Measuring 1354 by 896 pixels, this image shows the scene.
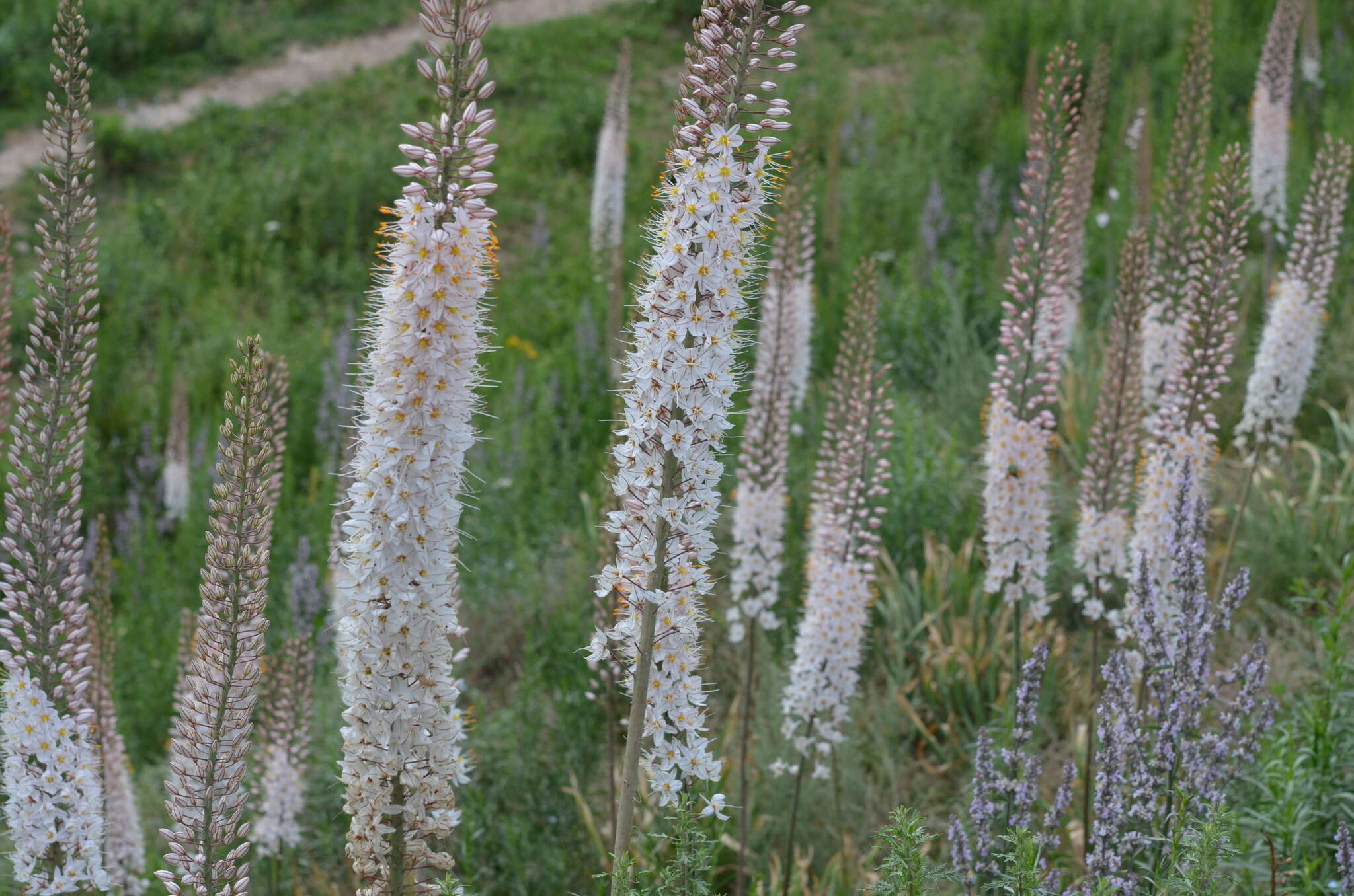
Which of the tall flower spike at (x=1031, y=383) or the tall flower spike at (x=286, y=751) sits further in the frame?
the tall flower spike at (x=286, y=751)

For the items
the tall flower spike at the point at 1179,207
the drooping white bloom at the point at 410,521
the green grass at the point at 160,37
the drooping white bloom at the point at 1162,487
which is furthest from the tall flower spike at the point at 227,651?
the green grass at the point at 160,37

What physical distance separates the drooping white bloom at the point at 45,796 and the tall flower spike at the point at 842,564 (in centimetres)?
242

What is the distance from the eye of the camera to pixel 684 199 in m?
2.90

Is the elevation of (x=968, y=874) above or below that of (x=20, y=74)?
below

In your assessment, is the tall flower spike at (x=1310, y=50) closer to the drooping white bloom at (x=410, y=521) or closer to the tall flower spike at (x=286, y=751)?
the tall flower spike at (x=286, y=751)

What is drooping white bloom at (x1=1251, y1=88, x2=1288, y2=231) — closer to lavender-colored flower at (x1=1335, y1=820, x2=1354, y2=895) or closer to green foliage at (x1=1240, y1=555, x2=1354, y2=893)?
green foliage at (x1=1240, y1=555, x2=1354, y2=893)

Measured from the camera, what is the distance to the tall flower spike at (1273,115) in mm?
7445

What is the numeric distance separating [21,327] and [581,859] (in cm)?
784

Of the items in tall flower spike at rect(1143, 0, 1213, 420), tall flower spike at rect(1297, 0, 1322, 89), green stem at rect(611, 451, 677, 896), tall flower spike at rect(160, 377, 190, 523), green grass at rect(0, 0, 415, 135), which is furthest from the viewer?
green grass at rect(0, 0, 415, 135)

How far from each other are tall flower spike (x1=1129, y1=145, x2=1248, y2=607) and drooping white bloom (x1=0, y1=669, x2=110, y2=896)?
3.62m

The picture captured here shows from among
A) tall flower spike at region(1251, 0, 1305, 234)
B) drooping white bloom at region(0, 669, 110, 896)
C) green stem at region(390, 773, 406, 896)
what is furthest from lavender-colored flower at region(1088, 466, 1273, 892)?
tall flower spike at region(1251, 0, 1305, 234)

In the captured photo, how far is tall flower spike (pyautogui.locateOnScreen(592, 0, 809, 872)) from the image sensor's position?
2.89 m

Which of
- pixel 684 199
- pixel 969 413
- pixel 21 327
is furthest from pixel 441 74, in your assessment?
pixel 21 327

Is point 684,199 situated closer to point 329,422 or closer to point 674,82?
point 329,422
